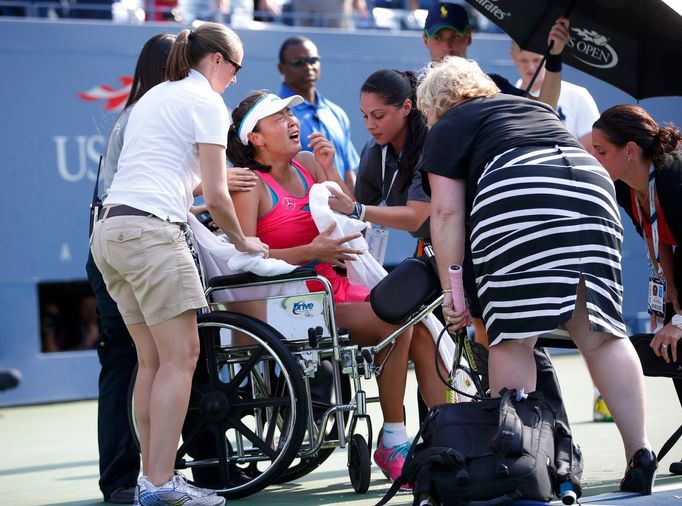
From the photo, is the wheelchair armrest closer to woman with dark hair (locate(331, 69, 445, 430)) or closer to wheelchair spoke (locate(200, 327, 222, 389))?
wheelchair spoke (locate(200, 327, 222, 389))

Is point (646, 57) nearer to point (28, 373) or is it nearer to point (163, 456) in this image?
point (163, 456)

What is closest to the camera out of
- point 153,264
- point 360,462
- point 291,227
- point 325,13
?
point 153,264

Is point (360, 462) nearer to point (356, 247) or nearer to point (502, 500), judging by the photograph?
point (356, 247)

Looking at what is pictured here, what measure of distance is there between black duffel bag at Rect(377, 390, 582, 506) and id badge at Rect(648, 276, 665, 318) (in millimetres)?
1099

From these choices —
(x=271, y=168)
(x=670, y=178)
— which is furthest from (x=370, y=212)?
(x=670, y=178)

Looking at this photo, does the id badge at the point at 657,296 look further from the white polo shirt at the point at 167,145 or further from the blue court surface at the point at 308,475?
the white polo shirt at the point at 167,145

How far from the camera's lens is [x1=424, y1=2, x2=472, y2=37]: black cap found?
5.22 metres

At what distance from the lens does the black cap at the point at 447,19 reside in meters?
5.22

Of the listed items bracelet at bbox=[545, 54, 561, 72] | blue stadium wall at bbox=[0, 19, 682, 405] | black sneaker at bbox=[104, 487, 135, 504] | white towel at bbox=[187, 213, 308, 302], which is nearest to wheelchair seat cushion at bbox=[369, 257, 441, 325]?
white towel at bbox=[187, 213, 308, 302]

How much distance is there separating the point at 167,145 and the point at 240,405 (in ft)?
3.26

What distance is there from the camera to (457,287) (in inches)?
154

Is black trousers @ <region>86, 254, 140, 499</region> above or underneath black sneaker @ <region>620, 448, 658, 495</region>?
above

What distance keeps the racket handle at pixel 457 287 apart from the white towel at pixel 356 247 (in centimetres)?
68

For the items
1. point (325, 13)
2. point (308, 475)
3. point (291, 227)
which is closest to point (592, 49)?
point (291, 227)
